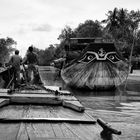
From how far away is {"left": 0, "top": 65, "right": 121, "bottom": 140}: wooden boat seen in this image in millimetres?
4156

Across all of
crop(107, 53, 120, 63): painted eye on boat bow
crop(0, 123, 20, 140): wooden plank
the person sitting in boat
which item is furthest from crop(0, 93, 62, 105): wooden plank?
crop(107, 53, 120, 63): painted eye on boat bow

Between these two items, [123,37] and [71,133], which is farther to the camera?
[123,37]

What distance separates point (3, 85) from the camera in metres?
15.3

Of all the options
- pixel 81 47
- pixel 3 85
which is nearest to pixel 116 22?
pixel 81 47

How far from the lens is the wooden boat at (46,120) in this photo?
416cm

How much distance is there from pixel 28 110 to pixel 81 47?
20.6 meters

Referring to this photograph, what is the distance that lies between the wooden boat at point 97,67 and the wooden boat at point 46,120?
1421 cm

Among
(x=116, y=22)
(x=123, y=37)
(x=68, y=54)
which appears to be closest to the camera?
(x=68, y=54)

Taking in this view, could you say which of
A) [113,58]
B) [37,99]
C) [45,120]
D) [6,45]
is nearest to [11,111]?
[37,99]

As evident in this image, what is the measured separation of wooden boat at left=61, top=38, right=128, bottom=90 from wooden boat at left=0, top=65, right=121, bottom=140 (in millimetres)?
14208

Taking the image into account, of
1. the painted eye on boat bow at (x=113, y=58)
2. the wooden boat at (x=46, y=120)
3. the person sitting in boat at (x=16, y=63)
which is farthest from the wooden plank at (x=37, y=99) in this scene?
the painted eye on boat bow at (x=113, y=58)

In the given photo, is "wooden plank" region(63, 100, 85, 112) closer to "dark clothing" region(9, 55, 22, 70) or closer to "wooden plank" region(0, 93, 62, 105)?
"wooden plank" region(0, 93, 62, 105)

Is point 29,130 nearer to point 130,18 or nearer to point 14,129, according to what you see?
point 14,129

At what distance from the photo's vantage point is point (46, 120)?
488 centimetres
